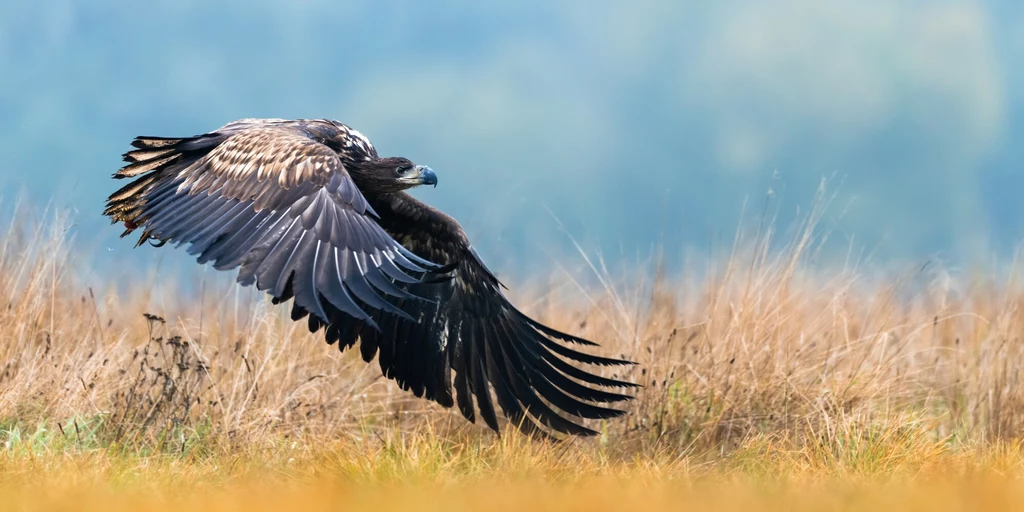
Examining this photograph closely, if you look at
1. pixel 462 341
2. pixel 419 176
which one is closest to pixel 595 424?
pixel 462 341

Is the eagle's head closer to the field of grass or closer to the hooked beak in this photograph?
the hooked beak

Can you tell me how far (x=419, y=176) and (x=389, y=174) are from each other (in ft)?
0.49

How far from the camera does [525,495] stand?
2627 mm

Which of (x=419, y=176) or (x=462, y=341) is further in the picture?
(x=462, y=341)

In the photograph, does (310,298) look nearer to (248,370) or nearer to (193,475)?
(193,475)

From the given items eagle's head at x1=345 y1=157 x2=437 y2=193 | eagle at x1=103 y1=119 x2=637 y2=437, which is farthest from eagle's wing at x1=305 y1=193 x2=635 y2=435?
eagle's head at x1=345 y1=157 x2=437 y2=193

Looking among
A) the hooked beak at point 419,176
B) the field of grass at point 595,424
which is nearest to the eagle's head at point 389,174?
the hooked beak at point 419,176

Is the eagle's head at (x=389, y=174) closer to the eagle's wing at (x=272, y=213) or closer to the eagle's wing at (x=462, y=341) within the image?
the eagle's wing at (x=462, y=341)

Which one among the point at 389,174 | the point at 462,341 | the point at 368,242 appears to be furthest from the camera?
the point at 462,341

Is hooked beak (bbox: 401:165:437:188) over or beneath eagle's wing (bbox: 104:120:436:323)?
over

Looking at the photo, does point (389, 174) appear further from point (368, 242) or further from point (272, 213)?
point (368, 242)

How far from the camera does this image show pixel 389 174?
5715mm

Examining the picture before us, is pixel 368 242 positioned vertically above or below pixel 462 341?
above

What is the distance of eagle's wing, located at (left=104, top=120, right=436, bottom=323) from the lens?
4207 millimetres
